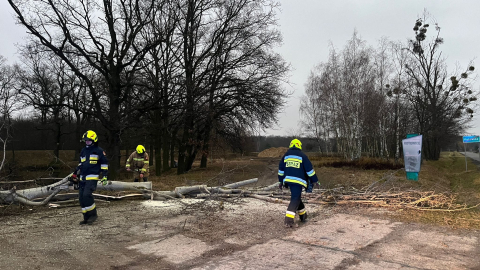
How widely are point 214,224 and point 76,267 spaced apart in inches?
109

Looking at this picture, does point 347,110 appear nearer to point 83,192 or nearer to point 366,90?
point 366,90

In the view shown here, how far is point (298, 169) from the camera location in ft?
19.8

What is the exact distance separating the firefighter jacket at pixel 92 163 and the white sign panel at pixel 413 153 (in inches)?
472

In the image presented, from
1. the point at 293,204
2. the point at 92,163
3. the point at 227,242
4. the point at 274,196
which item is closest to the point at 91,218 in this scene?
the point at 92,163

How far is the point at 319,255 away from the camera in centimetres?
442

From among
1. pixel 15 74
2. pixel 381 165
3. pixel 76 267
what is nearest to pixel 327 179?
pixel 381 165

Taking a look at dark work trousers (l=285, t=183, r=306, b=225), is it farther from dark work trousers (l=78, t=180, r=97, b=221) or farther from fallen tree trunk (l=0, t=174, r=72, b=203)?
fallen tree trunk (l=0, t=174, r=72, b=203)

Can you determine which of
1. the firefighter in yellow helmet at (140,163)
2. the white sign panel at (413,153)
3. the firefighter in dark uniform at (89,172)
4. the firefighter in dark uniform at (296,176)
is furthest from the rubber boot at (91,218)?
the white sign panel at (413,153)

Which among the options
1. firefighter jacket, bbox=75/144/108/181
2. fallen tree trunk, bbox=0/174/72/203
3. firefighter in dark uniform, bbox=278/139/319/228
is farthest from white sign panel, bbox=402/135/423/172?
fallen tree trunk, bbox=0/174/72/203

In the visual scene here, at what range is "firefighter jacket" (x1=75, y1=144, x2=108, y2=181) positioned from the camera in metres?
6.34

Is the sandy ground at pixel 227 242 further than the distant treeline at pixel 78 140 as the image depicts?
No

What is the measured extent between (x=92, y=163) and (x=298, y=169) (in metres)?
4.08

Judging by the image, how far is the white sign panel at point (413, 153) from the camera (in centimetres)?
1321

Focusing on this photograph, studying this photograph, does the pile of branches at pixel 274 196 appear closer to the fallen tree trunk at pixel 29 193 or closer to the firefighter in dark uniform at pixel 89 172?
the fallen tree trunk at pixel 29 193
